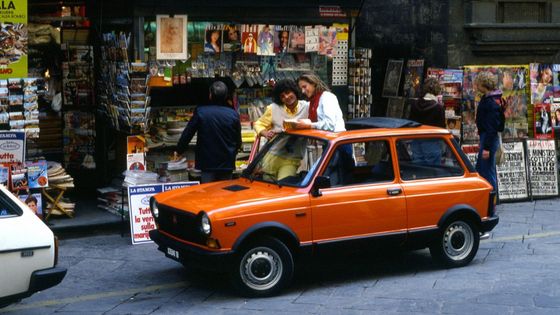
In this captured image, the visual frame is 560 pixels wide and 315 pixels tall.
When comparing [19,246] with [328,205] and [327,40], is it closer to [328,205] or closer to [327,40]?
[328,205]

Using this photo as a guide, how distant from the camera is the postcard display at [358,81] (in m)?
14.2

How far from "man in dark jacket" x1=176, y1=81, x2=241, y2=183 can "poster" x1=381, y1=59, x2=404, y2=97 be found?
4935 mm

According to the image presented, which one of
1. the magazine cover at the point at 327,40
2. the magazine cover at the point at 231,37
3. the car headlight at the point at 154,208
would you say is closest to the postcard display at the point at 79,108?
Answer: the magazine cover at the point at 231,37

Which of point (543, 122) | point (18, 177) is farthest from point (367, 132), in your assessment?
point (543, 122)

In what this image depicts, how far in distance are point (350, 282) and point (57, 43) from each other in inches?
230

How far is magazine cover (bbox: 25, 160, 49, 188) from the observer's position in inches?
448

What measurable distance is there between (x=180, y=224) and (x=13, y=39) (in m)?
3.60

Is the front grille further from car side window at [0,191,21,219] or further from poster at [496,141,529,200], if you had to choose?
poster at [496,141,529,200]

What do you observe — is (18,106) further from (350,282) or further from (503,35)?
(503,35)

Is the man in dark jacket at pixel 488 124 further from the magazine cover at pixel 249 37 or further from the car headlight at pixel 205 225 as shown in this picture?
the car headlight at pixel 205 225

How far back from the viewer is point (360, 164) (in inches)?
380

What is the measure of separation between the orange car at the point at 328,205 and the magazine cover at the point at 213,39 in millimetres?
3059

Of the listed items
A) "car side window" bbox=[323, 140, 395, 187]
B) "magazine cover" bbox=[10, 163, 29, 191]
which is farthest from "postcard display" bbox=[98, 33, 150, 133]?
"car side window" bbox=[323, 140, 395, 187]

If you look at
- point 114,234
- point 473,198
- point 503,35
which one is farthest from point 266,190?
point 503,35
